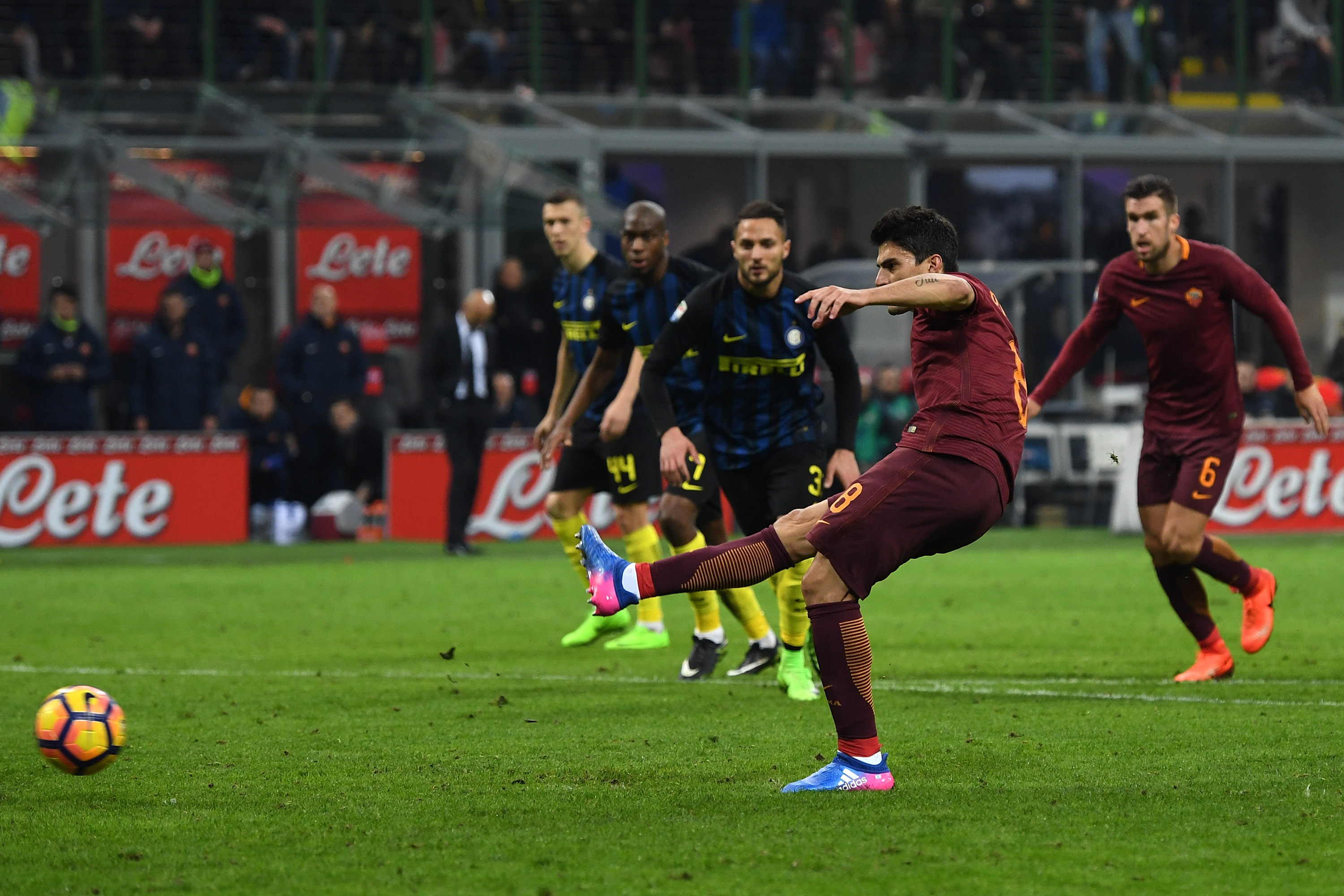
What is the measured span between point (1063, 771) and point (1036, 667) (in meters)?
3.00

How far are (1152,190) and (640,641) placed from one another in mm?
3759

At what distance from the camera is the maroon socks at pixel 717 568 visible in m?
5.97

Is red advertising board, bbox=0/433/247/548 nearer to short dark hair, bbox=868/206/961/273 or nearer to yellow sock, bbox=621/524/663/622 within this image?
yellow sock, bbox=621/524/663/622

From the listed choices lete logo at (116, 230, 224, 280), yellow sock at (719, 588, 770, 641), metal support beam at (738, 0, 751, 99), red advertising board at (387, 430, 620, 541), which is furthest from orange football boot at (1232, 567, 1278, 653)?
metal support beam at (738, 0, 751, 99)

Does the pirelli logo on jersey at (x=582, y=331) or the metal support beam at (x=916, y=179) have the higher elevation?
the pirelli logo on jersey at (x=582, y=331)

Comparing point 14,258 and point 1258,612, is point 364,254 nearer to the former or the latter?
point 14,258

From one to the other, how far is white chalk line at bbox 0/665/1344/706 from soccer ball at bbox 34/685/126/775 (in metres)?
2.92

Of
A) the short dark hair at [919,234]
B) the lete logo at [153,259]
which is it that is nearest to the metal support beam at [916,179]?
the lete logo at [153,259]

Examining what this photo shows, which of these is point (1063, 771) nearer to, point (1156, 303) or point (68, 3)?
point (1156, 303)

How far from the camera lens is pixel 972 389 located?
19.5ft

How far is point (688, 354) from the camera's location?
9.16 metres

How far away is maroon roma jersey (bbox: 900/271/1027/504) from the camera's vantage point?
5.94 metres

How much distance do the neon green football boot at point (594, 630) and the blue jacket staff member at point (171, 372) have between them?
9.48m

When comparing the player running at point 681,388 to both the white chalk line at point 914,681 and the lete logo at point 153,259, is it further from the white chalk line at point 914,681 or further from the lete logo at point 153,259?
the lete logo at point 153,259
